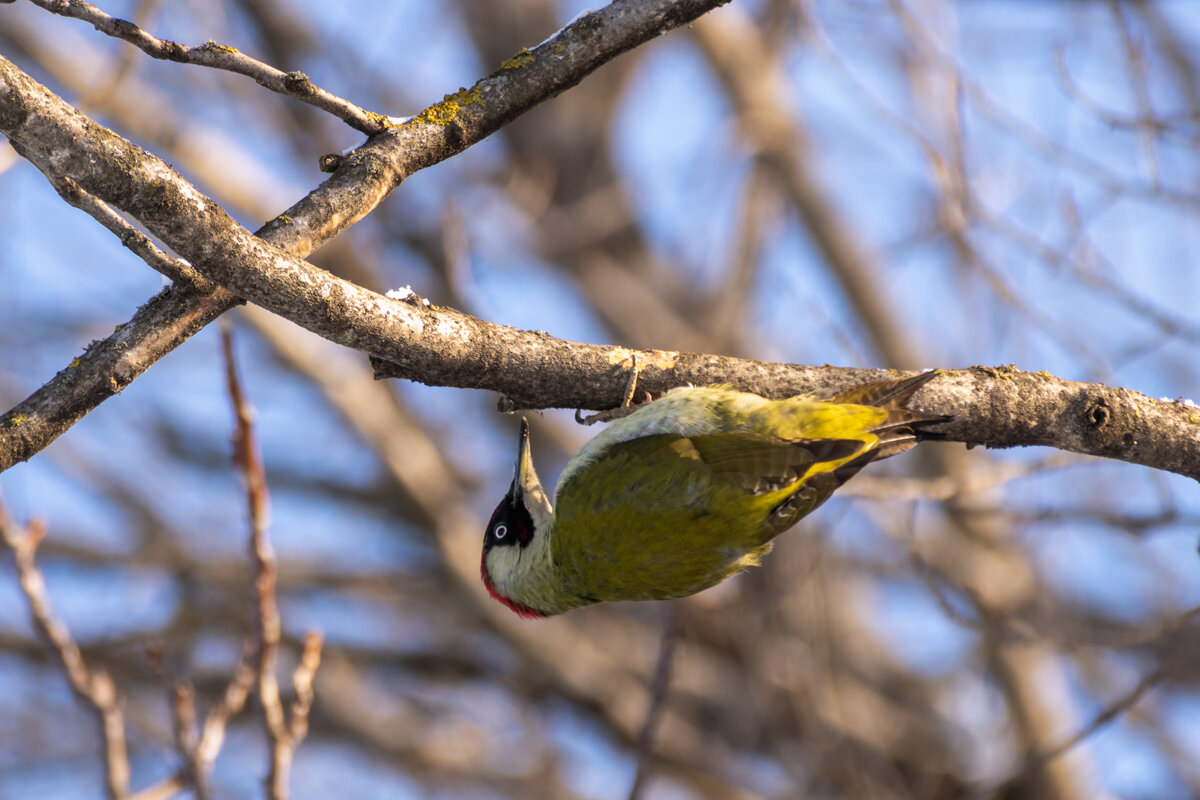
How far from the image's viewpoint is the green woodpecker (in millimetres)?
3711

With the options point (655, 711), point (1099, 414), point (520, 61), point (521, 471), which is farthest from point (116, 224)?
point (1099, 414)

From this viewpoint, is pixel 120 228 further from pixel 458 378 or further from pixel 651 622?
pixel 651 622

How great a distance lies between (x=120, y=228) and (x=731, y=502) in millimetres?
2304

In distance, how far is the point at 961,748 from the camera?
909 cm

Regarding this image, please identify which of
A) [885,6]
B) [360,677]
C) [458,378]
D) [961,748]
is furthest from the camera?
[360,677]

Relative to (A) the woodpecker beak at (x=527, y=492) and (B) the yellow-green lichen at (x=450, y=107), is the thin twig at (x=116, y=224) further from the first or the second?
→ (A) the woodpecker beak at (x=527, y=492)

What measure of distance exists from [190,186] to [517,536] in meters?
2.82

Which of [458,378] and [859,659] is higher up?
[859,659]

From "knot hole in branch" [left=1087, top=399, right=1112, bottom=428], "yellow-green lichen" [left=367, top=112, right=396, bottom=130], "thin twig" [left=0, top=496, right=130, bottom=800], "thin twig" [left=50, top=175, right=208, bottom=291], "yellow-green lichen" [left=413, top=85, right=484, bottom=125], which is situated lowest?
"thin twig" [left=0, top=496, right=130, bottom=800]

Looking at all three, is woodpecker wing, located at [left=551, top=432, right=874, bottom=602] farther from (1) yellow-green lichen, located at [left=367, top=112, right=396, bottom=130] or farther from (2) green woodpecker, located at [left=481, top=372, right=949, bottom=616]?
(1) yellow-green lichen, located at [left=367, top=112, right=396, bottom=130]

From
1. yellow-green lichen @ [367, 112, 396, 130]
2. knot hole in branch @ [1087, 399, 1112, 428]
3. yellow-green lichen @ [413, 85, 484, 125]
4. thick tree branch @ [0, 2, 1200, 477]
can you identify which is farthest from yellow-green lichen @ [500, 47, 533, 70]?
knot hole in branch @ [1087, 399, 1112, 428]

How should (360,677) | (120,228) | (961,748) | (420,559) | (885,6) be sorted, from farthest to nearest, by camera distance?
(420,559), (360,677), (961,748), (885,6), (120,228)

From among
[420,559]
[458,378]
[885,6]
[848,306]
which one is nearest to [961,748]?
[848,306]

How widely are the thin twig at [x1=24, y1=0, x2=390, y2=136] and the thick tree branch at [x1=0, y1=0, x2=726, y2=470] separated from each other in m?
0.10
